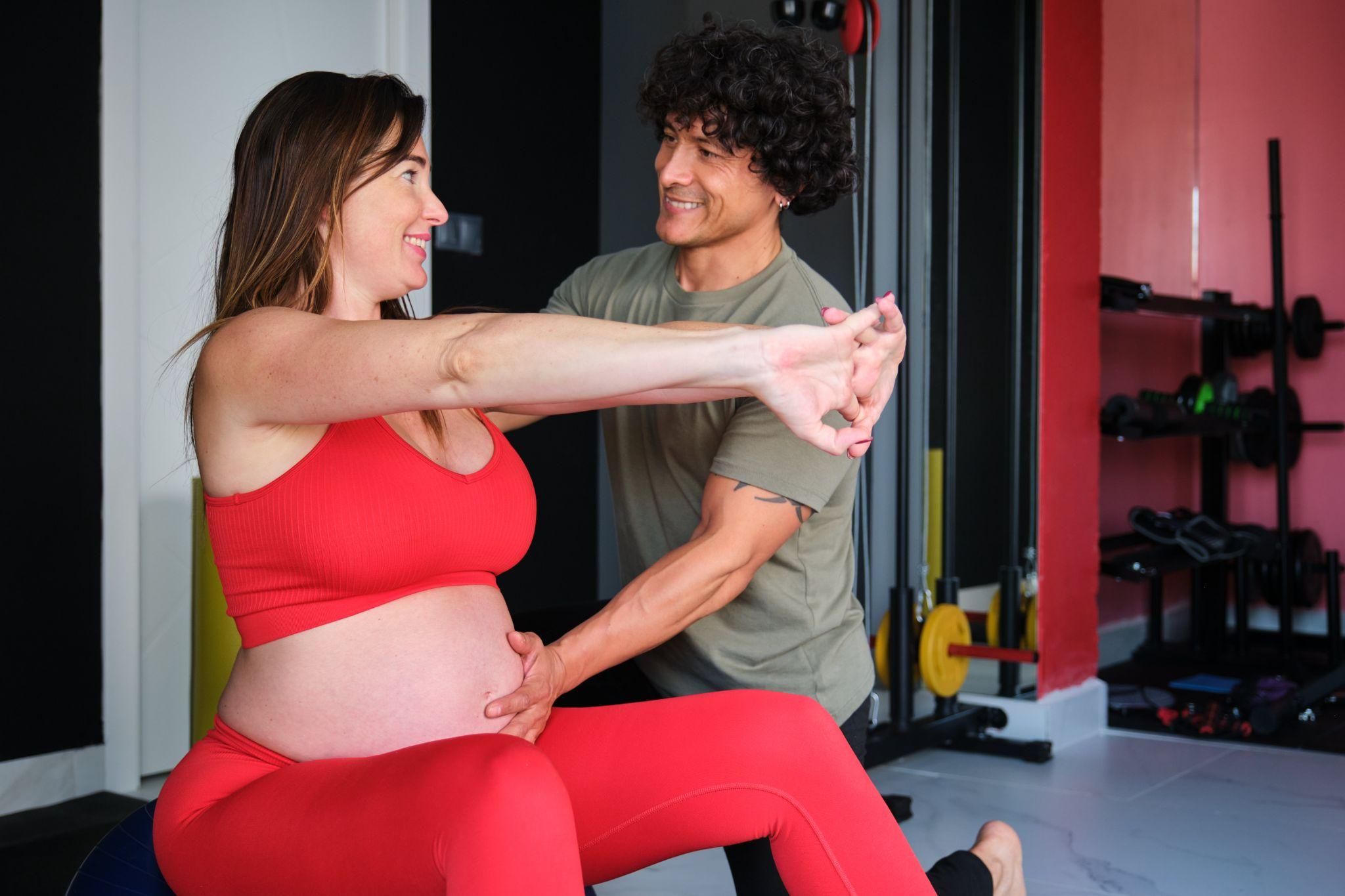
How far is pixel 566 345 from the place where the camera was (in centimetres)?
105

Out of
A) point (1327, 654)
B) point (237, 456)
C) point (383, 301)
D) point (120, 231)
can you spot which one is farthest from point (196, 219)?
point (1327, 654)

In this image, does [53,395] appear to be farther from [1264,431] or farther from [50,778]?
[1264,431]

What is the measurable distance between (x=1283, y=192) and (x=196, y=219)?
430 centimetres

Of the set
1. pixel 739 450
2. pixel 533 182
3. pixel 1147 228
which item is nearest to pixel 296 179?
pixel 739 450

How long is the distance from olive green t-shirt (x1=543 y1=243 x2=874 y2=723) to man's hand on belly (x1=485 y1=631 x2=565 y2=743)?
356 millimetres

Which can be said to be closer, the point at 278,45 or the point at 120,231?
the point at 120,231

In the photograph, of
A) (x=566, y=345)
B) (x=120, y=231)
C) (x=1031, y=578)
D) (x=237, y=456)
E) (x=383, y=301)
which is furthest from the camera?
(x=1031, y=578)

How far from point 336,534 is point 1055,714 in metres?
2.73

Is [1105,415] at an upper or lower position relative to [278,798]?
upper

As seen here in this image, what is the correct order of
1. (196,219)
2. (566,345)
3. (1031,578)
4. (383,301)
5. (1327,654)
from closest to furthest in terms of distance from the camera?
1. (566,345)
2. (383,301)
3. (196,219)
4. (1031,578)
5. (1327,654)

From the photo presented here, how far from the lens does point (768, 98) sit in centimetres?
171

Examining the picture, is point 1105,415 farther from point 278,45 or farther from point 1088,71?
point 278,45

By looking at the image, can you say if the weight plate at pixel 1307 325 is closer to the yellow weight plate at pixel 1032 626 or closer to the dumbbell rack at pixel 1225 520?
the dumbbell rack at pixel 1225 520

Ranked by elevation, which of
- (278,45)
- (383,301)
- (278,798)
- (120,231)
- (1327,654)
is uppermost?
(278,45)
